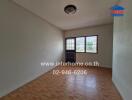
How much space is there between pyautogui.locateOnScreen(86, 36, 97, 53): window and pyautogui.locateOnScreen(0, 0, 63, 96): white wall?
276cm

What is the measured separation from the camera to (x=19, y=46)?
301cm

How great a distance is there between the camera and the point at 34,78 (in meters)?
3.78

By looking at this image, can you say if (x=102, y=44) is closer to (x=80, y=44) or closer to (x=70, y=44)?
(x=80, y=44)

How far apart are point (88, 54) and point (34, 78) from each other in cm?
359

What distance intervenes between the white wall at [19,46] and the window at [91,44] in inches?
109

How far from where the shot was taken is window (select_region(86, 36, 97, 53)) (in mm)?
5879

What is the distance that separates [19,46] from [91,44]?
14.0 feet

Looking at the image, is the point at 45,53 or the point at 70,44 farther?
the point at 70,44

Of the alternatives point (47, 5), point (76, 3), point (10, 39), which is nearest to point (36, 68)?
point (10, 39)

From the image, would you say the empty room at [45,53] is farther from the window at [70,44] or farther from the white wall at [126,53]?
the window at [70,44]

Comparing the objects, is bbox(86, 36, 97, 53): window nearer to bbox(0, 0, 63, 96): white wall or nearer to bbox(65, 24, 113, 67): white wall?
bbox(65, 24, 113, 67): white wall

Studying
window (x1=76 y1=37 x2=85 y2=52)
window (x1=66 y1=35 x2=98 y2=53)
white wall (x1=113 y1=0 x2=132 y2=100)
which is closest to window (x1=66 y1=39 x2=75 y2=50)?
window (x1=66 y1=35 x2=98 y2=53)

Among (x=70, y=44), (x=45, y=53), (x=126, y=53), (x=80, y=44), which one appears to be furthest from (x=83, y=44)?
(x=126, y=53)

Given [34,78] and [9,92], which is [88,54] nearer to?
[34,78]
